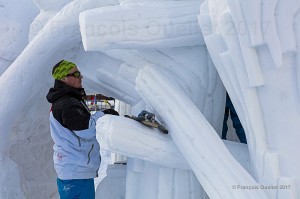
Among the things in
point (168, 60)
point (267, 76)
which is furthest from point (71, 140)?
point (267, 76)

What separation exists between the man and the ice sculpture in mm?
146

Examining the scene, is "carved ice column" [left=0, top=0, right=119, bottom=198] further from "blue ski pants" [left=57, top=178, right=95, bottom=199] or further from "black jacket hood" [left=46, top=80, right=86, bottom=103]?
"blue ski pants" [left=57, top=178, right=95, bottom=199]

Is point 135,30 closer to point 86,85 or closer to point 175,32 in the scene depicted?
point 175,32

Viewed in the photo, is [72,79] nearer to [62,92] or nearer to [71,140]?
[62,92]

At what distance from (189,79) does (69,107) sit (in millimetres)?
441

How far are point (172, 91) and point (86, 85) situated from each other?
25.5 inches

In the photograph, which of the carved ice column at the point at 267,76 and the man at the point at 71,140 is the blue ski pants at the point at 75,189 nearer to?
the man at the point at 71,140

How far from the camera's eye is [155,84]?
1.44 m

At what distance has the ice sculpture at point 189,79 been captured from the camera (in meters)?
1.20

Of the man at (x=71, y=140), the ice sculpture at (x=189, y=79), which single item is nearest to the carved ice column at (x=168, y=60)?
the ice sculpture at (x=189, y=79)

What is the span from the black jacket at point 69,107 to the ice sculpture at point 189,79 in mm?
134

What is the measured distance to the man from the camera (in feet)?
5.22

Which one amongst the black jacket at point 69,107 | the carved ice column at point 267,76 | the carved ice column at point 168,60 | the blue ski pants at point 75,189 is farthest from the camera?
the blue ski pants at point 75,189

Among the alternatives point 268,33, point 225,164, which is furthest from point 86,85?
point 268,33
